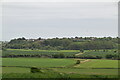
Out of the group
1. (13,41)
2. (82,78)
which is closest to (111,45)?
(13,41)

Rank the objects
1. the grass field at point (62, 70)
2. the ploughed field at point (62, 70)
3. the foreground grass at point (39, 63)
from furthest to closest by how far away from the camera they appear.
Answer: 1. the foreground grass at point (39, 63)
2. the grass field at point (62, 70)
3. the ploughed field at point (62, 70)

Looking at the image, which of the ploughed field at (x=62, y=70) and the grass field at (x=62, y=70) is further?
the grass field at (x=62, y=70)

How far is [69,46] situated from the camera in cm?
7162

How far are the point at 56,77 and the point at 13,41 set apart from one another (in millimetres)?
66827

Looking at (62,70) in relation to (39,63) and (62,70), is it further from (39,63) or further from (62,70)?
(39,63)

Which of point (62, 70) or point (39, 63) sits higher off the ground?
point (39, 63)

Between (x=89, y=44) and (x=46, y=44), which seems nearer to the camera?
(x=89, y=44)

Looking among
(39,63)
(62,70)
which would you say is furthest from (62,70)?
(39,63)

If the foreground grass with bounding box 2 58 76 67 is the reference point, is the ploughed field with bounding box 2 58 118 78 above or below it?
below

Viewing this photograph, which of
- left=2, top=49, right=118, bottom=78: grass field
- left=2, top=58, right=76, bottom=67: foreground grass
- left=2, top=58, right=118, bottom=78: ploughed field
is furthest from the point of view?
left=2, top=58, right=76, bottom=67: foreground grass

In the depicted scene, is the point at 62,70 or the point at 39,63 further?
the point at 39,63

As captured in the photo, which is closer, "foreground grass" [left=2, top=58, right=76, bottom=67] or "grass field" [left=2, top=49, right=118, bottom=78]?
"grass field" [left=2, top=49, right=118, bottom=78]

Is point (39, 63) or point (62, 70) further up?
point (39, 63)

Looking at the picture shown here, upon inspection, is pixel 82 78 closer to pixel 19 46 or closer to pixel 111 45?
pixel 111 45
